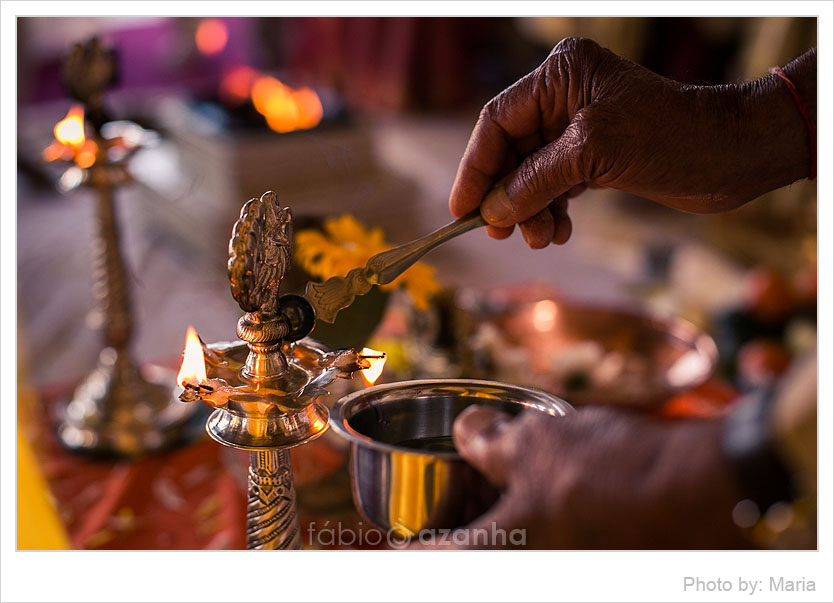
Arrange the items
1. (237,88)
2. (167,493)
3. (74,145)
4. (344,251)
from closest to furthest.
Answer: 1. (344,251)
2. (167,493)
3. (74,145)
4. (237,88)

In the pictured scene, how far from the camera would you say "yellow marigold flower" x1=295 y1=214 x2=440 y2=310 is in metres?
0.70

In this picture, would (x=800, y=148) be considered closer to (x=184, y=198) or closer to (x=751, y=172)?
(x=751, y=172)

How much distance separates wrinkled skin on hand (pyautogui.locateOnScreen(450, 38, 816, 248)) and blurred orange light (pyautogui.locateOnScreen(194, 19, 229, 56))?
3.68 m

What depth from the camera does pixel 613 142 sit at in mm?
574

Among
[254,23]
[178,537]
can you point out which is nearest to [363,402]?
[178,537]

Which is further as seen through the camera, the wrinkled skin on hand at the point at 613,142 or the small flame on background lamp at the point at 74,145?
the small flame on background lamp at the point at 74,145

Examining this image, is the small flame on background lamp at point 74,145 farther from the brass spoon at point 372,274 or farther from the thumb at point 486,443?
the thumb at point 486,443

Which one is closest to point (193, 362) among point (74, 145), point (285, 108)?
point (74, 145)

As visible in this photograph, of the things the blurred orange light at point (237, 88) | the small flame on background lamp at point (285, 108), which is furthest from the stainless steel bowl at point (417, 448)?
the blurred orange light at point (237, 88)

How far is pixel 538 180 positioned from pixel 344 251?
0.66 feet

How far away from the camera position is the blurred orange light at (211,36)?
399cm

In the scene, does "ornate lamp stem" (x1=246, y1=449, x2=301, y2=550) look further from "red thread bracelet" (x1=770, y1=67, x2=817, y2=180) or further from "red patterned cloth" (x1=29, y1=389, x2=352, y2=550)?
"red thread bracelet" (x1=770, y1=67, x2=817, y2=180)

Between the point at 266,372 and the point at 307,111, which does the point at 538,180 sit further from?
the point at 307,111

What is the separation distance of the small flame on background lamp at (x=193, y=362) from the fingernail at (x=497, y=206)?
219 mm
